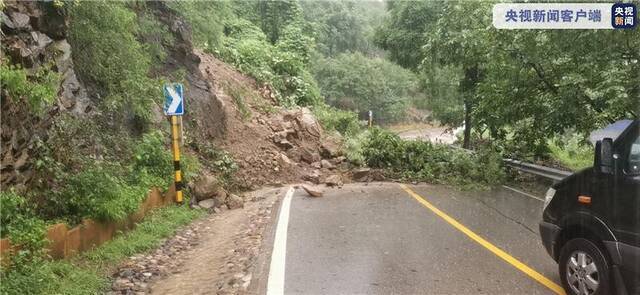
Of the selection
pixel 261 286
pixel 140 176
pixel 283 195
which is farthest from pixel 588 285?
pixel 283 195

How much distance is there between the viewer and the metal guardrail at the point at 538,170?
42.1 feet

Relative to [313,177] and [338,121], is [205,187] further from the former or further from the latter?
[338,121]

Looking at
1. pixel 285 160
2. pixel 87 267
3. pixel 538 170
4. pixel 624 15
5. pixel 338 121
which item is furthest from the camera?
pixel 338 121

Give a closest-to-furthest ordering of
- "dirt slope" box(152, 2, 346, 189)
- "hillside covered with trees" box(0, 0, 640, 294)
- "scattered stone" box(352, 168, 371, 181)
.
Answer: "hillside covered with trees" box(0, 0, 640, 294) → "dirt slope" box(152, 2, 346, 189) → "scattered stone" box(352, 168, 371, 181)

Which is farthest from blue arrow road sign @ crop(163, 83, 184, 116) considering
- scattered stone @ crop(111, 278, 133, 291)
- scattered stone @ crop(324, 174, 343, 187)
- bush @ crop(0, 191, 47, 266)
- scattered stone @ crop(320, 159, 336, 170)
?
scattered stone @ crop(320, 159, 336, 170)

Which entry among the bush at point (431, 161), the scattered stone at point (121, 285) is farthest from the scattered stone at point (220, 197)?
the bush at point (431, 161)

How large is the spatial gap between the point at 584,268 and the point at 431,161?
1047cm

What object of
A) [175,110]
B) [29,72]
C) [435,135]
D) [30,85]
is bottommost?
[435,135]

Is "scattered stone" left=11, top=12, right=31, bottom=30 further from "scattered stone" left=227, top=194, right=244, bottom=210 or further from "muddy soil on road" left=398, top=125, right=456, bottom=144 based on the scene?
"muddy soil on road" left=398, top=125, right=456, bottom=144

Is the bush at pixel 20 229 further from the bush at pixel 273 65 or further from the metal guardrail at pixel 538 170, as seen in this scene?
the bush at pixel 273 65

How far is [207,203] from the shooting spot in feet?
38.3

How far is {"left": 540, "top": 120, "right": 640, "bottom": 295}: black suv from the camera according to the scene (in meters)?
4.75

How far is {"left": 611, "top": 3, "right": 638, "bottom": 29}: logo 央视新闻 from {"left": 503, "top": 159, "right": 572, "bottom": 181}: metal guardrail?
3719 millimetres

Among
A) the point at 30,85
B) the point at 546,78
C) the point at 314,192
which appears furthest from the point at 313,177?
the point at 30,85
